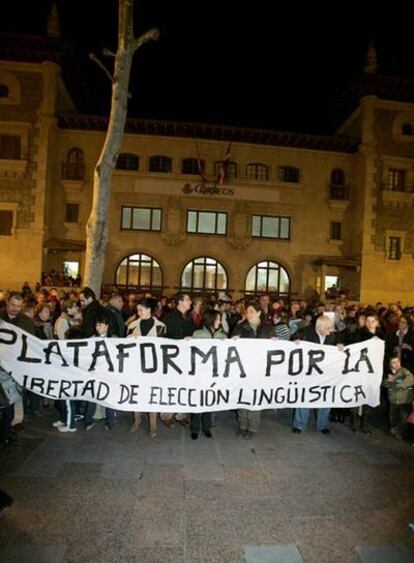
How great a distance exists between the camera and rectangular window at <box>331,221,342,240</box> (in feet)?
94.4

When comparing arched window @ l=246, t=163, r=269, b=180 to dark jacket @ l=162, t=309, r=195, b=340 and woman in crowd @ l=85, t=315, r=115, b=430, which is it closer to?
dark jacket @ l=162, t=309, r=195, b=340

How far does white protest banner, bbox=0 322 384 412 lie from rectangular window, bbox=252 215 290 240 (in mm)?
21758

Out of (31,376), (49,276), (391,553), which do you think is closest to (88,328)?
(31,376)

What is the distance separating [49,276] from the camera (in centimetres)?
2509

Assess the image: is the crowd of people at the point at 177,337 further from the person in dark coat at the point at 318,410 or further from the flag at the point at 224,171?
the flag at the point at 224,171

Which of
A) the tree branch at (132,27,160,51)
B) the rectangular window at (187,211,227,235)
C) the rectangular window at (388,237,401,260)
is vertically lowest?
the rectangular window at (388,237,401,260)

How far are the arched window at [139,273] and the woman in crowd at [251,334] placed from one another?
20.4 m

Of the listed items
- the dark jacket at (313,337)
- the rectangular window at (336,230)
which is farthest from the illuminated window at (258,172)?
the dark jacket at (313,337)

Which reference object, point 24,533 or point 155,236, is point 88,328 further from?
point 155,236

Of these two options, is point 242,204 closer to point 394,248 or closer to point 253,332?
point 394,248

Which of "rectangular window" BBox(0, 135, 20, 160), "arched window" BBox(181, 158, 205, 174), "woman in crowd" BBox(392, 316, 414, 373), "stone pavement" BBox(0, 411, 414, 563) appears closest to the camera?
"stone pavement" BBox(0, 411, 414, 563)

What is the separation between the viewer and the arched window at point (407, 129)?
28047 mm

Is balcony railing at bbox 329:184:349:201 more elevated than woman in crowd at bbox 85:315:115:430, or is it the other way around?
balcony railing at bbox 329:184:349:201

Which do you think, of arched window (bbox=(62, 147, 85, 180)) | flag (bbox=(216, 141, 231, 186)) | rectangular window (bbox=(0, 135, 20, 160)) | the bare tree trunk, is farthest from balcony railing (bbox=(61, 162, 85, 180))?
the bare tree trunk
